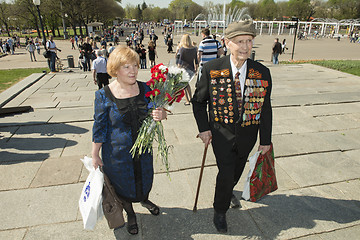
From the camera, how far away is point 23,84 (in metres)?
9.74

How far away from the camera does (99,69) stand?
25.9 ft

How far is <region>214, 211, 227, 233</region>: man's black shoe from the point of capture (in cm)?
278

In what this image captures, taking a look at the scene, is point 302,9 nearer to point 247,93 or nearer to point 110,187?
point 247,93

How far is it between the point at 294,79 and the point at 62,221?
9920mm

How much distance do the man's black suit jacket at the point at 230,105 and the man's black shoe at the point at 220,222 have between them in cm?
69

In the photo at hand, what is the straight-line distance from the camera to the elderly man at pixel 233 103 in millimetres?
2504

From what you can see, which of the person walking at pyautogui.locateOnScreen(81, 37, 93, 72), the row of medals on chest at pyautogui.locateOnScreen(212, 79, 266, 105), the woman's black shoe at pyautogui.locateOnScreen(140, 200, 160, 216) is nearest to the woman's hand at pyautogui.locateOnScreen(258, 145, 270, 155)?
the row of medals on chest at pyautogui.locateOnScreen(212, 79, 266, 105)

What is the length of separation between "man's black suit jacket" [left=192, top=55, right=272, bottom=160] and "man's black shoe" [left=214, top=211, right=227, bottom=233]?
2.26 ft

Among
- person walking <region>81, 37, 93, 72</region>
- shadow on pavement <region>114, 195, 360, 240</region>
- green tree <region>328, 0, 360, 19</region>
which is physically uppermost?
green tree <region>328, 0, 360, 19</region>

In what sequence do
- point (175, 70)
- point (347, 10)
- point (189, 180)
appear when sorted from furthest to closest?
point (347, 10) → point (189, 180) → point (175, 70)

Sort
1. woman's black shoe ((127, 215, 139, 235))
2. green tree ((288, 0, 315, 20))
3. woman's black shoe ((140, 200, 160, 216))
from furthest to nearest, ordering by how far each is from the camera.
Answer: green tree ((288, 0, 315, 20)), woman's black shoe ((140, 200, 160, 216)), woman's black shoe ((127, 215, 139, 235))

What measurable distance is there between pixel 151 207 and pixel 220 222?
83 cm

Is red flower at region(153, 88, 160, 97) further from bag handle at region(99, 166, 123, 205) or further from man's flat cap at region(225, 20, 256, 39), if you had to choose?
bag handle at region(99, 166, 123, 205)

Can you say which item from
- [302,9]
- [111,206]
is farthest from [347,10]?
[111,206]
